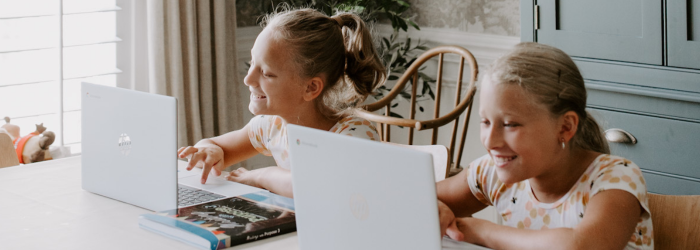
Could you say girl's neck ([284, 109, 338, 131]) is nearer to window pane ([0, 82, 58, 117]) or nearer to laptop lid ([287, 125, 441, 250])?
laptop lid ([287, 125, 441, 250])

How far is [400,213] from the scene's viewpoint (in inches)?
37.6

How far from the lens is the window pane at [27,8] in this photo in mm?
2516

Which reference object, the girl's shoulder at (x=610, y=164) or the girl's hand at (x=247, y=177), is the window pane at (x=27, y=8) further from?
the girl's shoulder at (x=610, y=164)

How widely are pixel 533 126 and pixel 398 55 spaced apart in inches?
73.5

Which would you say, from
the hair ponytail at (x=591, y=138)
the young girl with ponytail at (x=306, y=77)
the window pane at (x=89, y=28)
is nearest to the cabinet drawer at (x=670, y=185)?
the hair ponytail at (x=591, y=138)

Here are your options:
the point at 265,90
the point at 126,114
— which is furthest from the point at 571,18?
the point at 126,114

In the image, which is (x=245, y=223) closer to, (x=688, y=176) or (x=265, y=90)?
(x=265, y=90)

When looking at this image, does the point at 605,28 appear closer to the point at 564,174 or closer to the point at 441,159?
the point at 441,159

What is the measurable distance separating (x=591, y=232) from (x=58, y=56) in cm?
215

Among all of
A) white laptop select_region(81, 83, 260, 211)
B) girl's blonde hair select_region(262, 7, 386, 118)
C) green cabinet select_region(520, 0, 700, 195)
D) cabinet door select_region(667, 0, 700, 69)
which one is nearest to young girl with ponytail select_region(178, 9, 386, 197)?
girl's blonde hair select_region(262, 7, 386, 118)

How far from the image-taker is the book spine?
127 centimetres

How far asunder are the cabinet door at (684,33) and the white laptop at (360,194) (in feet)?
4.26

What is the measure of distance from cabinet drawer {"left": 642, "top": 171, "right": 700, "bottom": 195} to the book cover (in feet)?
3.80

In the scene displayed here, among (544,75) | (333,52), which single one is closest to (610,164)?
(544,75)
